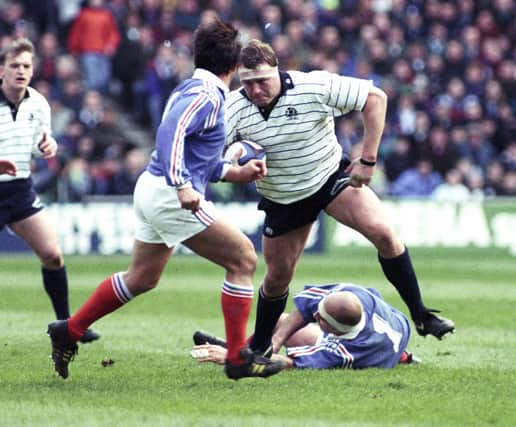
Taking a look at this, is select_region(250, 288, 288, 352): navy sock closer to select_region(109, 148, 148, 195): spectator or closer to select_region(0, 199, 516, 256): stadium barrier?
select_region(0, 199, 516, 256): stadium barrier

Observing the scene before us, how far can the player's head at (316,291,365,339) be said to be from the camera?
805cm

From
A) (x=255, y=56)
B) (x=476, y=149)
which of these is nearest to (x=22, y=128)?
(x=255, y=56)

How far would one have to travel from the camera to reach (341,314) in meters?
8.09

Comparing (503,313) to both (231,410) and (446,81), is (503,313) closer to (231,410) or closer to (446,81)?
(231,410)

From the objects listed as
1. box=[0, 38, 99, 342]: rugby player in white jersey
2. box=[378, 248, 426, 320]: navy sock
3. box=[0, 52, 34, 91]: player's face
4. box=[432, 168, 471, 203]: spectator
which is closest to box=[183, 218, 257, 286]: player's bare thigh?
box=[378, 248, 426, 320]: navy sock

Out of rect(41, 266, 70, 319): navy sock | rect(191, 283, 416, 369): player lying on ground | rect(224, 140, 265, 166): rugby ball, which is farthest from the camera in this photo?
rect(41, 266, 70, 319): navy sock

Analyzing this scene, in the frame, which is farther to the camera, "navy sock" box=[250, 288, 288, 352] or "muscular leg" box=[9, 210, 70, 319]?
"muscular leg" box=[9, 210, 70, 319]

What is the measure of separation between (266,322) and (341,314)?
0.64 m

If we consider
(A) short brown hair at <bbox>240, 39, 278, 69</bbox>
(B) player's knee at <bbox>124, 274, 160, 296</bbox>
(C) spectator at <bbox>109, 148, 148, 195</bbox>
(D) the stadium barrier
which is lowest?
(D) the stadium barrier

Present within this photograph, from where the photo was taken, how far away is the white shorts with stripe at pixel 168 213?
7.47 metres

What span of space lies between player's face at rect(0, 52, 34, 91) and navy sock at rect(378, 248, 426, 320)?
3132 mm

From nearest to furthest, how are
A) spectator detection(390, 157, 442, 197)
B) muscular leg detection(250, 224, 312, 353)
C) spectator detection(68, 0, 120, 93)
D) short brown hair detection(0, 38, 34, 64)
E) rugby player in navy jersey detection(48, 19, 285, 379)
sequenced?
1. rugby player in navy jersey detection(48, 19, 285, 379)
2. muscular leg detection(250, 224, 312, 353)
3. short brown hair detection(0, 38, 34, 64)
4. spectator detection(390, 157, 442, 197)
5. spectator detection(68, 0, 120, 93)

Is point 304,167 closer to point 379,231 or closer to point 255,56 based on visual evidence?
point 379,231

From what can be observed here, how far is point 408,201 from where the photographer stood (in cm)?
2017
